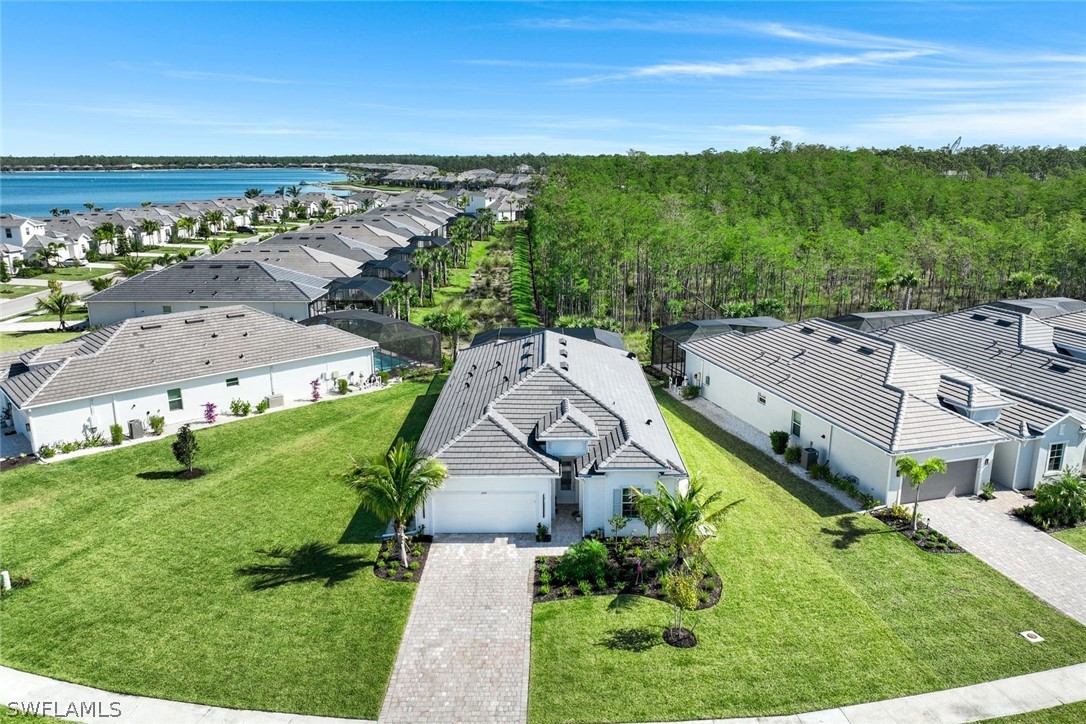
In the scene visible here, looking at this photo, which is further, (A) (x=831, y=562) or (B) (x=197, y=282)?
(B) (x=197, y=282)

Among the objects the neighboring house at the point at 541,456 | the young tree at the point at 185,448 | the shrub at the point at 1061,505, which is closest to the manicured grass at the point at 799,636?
the neighboring house at the point at 541,456

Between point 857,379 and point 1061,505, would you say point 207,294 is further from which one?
point 1061,505

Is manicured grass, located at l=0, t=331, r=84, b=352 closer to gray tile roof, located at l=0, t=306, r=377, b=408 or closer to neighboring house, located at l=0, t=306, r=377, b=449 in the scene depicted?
neighboring house, located at l=0, t=306, r=377, b=449

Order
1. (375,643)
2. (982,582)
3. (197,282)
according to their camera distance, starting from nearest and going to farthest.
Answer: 1. (375,643)
2. (982,582)
3. (197,282)

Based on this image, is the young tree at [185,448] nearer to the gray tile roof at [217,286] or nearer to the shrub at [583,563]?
the shrub at [583,563]

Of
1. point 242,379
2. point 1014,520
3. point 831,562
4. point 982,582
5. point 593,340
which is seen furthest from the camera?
point 593,340

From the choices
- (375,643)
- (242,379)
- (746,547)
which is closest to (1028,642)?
(746,547)

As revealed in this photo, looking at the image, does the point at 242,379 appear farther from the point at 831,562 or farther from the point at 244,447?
the point at 831,562
